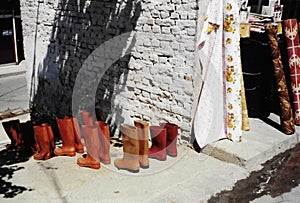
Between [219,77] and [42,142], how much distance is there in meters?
2.69

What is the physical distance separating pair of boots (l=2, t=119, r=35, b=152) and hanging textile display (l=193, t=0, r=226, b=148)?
8.38 ft

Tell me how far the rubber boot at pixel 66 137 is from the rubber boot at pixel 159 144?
116 centimetres

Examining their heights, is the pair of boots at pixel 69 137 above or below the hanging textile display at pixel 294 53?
below

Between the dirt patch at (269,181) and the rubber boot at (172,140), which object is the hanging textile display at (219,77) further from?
the dirt patch at (269,181)

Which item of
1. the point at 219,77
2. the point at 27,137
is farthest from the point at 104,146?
the point at 219,77

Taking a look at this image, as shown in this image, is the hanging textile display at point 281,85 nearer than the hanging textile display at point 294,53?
Yes

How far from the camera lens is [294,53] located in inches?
230

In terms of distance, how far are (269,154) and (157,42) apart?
2305 mm

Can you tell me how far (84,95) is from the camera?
23.8ft

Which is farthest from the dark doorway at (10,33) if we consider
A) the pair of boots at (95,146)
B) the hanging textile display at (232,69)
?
the hanging textile display at (232,69)

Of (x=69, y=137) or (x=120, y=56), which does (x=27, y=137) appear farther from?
(x=120, y=56)

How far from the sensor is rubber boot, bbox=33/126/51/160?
17.1 ft

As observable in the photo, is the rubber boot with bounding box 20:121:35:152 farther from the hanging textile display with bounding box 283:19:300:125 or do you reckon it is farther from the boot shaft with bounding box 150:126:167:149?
the hanging textile display with bounding box 283:19:300:125

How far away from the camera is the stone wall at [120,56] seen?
17.3 ft
